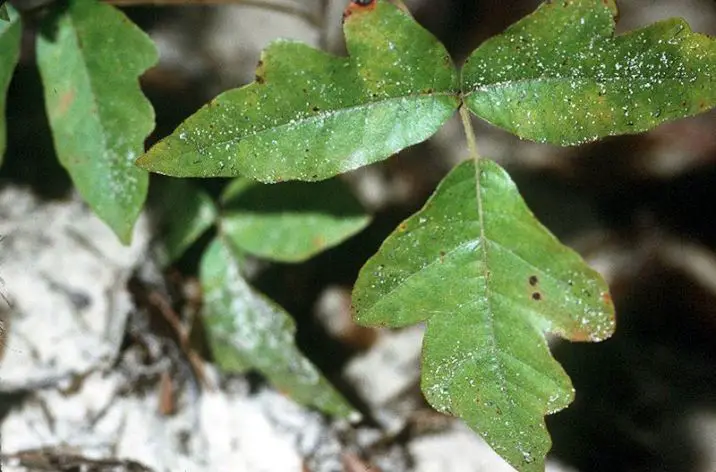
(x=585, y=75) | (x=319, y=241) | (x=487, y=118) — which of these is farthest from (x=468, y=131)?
(x=319, y=241)

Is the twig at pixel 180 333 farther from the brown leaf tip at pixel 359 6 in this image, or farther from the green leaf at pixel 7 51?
the brown leaf tip at pixel 359 6

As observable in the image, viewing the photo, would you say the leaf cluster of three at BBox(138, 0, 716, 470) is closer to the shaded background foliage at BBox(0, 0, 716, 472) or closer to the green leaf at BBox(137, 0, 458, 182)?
the green leaf at BBox(137, 0, 458, 182)

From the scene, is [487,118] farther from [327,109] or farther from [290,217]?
[290,217]

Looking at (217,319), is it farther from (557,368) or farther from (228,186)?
(557,368)

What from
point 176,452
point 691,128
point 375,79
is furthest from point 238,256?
point 691,128

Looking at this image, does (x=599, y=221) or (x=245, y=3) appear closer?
(x=245, y=3)
